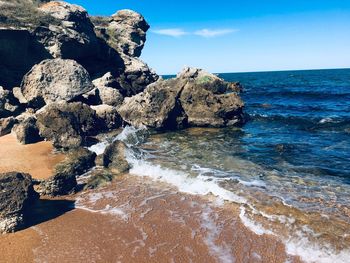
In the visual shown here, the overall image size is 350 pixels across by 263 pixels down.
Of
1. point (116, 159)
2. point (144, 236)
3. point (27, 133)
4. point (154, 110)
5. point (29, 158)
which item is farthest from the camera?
point (154, 110)

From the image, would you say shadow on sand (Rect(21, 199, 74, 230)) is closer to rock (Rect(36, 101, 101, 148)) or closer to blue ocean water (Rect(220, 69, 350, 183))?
rock (Rect(36, 101, 101, 148))

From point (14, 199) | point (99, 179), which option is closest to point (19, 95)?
point (99, 179)

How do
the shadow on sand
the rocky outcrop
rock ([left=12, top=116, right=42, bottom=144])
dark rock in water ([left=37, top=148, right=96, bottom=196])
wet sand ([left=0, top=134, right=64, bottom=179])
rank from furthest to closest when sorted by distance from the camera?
the rocky outcrop, rock ([left=12, top=116, right=42, bottom=144]), wet sand ([left=0, top=134, right=64, bottom=179]), dark rock in water ([left=37, top=148, right=96, bottom=196]), the shadow on sand

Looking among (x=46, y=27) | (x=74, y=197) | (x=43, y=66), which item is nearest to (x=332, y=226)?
(x=74, y=197)

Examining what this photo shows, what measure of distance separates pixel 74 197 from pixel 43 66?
15635 millimetres

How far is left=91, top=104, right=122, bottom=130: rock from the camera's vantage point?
24.6m

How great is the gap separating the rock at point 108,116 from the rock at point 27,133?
5.11m

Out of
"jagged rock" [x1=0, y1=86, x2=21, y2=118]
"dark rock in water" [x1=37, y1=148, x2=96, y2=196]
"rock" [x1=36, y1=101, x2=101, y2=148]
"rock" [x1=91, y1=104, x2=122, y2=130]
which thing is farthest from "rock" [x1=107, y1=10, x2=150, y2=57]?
"dark rock in water" [x1=37, y1=148, x2=96, y2=196]

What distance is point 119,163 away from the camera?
1616 centimetres

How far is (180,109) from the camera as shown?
89.1 feet

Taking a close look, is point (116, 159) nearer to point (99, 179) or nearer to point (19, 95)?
point (99, 179)

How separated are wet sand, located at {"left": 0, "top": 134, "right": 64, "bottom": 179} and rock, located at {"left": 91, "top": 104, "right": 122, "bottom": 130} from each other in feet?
18.2

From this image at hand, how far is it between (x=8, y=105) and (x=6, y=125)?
3.56 meters

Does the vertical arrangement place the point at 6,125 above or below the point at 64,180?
above
